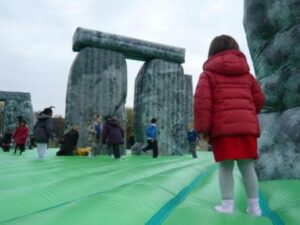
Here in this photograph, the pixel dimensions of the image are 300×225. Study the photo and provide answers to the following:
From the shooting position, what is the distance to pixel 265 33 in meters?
3.96

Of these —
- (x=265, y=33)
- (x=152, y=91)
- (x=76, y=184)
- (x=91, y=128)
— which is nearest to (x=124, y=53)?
(x=152, y=91)

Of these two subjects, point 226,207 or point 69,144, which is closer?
point 226,207

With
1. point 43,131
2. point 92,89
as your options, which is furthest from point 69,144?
point 43,131

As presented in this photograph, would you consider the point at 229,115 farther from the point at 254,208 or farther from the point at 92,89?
the point at 92,89

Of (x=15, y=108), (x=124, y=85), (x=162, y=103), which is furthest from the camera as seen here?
(x=15, y=108)

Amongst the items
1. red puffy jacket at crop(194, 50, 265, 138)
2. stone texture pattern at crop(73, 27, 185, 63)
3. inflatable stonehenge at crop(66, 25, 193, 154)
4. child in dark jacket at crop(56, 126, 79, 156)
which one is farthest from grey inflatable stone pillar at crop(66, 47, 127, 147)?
red puffy jacket at crop(194, 50, 265, 138)

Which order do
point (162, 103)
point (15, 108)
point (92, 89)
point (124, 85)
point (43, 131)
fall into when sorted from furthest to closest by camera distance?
point (15, 108) → point (162, 103) → point (124, 85) → point (92, 89) → point (43, 131)

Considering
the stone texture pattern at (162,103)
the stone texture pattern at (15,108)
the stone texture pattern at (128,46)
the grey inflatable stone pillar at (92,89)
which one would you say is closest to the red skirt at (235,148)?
the grey inflatable stone pillar at (92,89)

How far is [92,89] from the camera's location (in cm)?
1037

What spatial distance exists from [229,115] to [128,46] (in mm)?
8938

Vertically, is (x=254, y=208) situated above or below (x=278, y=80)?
below

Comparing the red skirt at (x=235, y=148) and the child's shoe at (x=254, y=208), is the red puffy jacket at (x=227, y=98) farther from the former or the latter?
the child's shoe at (x=254, y=208)

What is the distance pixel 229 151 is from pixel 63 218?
940mm

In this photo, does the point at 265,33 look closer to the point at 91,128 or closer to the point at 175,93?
the point at 91,128
